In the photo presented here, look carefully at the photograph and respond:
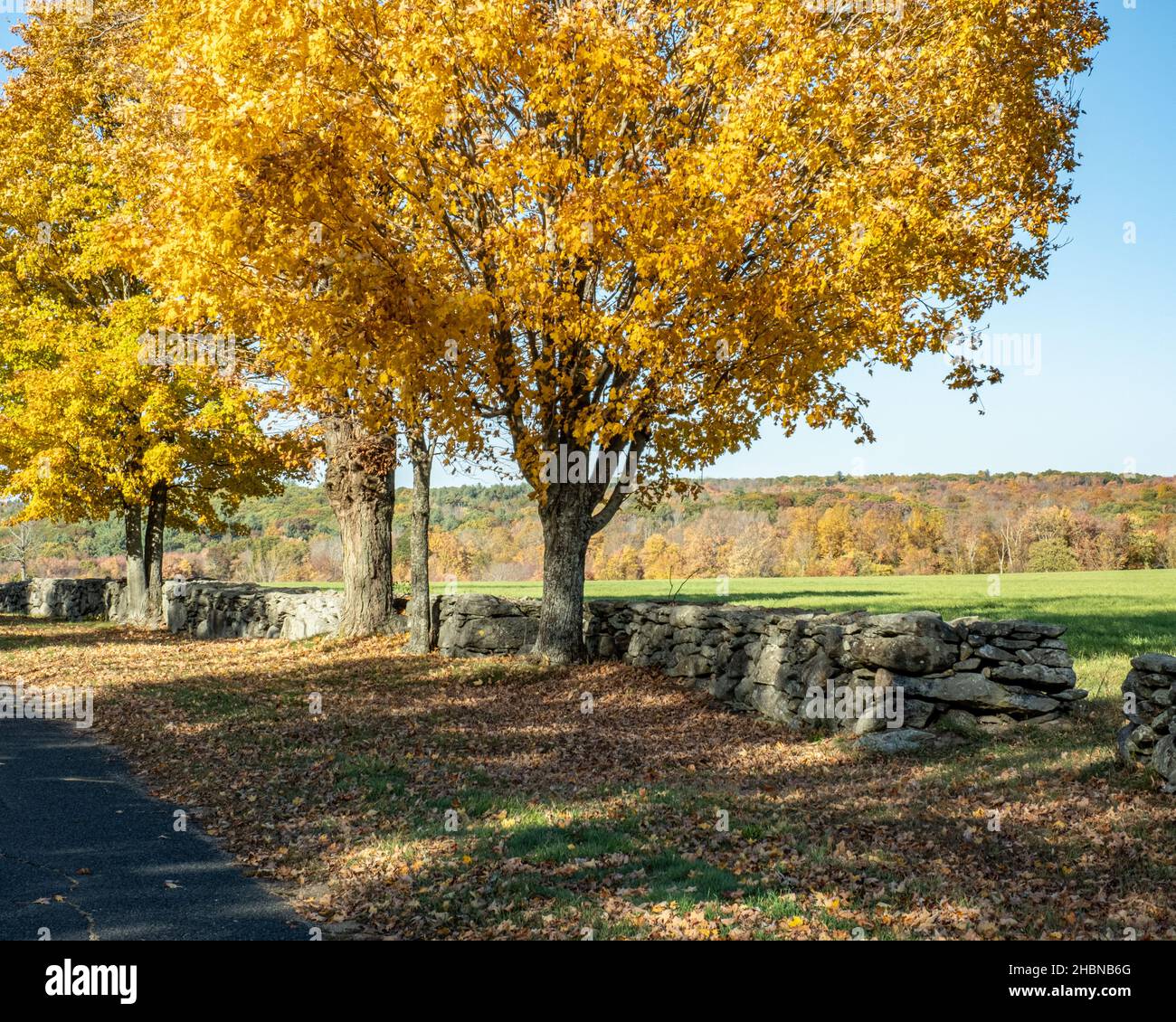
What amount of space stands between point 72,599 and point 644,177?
2898cm

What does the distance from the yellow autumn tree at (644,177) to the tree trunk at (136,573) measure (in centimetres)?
1544

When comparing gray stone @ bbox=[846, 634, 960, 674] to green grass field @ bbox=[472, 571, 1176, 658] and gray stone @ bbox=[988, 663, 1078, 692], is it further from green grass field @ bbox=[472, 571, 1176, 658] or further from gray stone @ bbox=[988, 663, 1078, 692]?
green grass field @ bbox=[472, 571, 1176, 658]

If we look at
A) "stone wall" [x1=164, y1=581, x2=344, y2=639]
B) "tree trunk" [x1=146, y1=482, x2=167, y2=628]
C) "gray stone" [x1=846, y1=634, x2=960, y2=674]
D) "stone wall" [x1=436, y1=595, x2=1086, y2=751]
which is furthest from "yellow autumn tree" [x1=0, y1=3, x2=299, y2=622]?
"gray stone" [x1=846, y1=634, x2=960, y2=674]

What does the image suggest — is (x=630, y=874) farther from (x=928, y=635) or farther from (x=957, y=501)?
(x=957, y=501)

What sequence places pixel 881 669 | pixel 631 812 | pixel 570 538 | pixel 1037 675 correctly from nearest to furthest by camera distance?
pixel 631 812 < pixel 1037 675 < pixel 881 669 < pixel 570 538

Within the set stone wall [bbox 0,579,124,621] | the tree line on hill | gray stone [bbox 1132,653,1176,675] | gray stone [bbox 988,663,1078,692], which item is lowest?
stone wall [bbox 0,579,124,621]

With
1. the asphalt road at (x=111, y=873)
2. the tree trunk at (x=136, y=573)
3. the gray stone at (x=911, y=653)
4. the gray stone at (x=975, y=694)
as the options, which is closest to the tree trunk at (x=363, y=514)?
the asphalt road at (x=111, y=873)

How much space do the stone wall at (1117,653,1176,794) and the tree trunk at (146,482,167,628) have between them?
21893mm

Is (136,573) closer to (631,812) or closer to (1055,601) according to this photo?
(631,812)

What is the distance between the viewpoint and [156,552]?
25375mm

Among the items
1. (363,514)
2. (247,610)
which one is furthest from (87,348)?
(363,514)

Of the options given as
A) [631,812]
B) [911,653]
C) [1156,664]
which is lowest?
[631,812]

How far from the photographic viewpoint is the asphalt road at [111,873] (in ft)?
17.4

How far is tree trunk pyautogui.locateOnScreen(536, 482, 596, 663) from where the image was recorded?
14383 millimetres
